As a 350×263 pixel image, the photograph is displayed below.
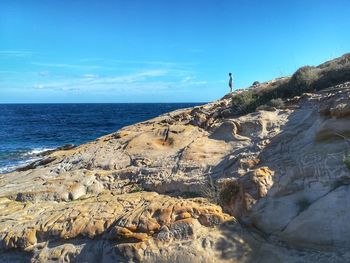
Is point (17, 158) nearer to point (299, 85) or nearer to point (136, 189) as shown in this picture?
point (136, 189)

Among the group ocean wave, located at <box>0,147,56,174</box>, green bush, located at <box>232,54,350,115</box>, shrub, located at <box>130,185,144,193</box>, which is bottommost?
ocean wave, located at <box>0,147,56,174</box>

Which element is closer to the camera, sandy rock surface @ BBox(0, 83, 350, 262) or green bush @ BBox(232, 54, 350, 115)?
sandy rock surface @ BBox(0, 83, 350, 262)

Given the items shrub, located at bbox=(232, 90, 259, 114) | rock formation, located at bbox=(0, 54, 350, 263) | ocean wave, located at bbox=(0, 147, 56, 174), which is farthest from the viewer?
ocean wave, located at bbox=(0, 147, 56, 174)

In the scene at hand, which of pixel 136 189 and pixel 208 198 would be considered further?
pixel 136 189

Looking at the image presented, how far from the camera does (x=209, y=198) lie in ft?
29.0

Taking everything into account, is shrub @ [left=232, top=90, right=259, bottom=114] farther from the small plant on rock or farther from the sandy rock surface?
the sandy rock surface

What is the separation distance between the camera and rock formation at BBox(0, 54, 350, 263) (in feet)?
24.2

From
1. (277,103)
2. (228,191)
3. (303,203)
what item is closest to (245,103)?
(277,103)

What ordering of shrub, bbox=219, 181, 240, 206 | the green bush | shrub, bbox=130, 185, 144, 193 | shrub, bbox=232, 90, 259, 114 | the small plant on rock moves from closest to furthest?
1. shrub, bbox=219, 181, 240, 206
2. shrub, bbox=130, 185, 144, 193
3. the small plant on rock
4. the green bush
5. shrub, bbox=232, 90, 259, 114

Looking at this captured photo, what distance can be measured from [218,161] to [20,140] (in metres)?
26.7

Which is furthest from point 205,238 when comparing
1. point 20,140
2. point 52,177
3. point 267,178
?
point 20,140

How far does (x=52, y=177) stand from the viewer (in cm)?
1170

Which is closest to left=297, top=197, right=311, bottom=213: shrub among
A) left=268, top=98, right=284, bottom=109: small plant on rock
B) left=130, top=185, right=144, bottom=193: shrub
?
left=130, top=185, right=144, bottom=193: shrub

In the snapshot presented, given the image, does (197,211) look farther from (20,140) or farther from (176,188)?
(20,140)
